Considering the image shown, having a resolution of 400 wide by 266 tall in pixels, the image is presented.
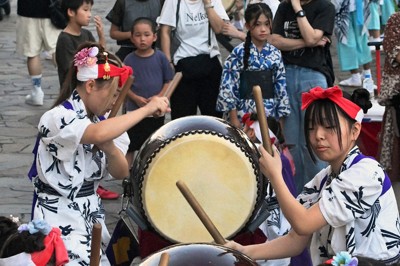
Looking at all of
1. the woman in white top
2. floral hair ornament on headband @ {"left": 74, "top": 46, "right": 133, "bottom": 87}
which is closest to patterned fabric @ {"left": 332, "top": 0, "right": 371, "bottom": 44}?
the woman in white top

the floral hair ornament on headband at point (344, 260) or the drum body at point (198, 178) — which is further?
the drum body at point (198, 178)

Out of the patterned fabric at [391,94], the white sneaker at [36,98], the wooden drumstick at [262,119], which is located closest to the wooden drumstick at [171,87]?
the wooden drumstick at [262,119]

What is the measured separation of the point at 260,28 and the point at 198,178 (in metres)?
2.59

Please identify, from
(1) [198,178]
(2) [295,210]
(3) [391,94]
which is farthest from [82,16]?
(2) [295,210]

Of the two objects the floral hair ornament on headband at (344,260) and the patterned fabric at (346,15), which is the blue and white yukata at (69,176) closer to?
the floral hair ornament on headband at (344,260)

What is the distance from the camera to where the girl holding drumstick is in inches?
162

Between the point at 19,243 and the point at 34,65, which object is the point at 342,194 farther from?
the point at 34,65

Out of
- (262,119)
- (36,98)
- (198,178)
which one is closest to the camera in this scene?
(262,119)

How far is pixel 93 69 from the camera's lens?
4953mm

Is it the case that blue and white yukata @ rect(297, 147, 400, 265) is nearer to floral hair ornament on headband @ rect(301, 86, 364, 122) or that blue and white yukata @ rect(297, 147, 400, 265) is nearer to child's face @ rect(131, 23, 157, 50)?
floral hair ornament on headband @ rect(301, 86, 364, 122)

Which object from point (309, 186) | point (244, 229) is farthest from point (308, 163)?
point (309, 186)

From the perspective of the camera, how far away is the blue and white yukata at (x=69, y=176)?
4895 millimetres

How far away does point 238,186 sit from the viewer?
5148 millimetres

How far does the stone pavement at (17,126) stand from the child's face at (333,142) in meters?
3.46
